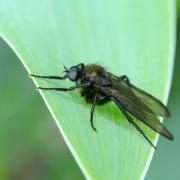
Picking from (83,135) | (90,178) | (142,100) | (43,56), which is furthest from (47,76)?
(142,100)

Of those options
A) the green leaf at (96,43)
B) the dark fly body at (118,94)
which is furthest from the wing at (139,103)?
the green leaf at (96,43)

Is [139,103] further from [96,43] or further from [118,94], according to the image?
[96,43]

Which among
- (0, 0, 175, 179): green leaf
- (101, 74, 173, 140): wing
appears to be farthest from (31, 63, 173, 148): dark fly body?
(0, 0, 175, 179): green leaf

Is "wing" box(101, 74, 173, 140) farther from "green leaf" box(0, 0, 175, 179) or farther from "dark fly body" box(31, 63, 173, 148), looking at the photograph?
"green leaf" box(0, 0, 175, 179)

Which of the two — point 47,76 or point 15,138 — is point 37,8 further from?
point 15,138

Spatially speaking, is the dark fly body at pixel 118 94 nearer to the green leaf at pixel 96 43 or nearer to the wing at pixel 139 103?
the wing at pixel 139 103

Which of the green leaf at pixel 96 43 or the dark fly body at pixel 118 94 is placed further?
the dark fly body at pixel 118 94

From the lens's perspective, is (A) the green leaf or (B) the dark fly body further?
(B) the dark fly body
